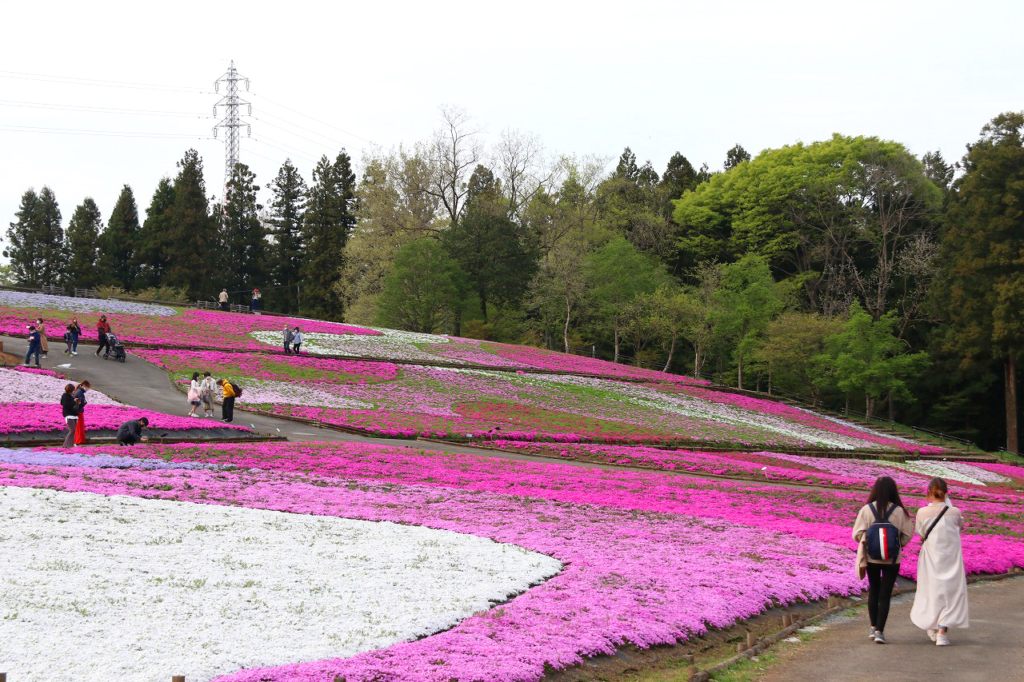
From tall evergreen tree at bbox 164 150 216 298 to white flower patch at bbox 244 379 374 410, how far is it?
64.6m

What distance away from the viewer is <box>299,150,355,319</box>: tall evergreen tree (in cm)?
11112

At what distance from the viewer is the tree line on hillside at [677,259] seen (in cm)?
7119

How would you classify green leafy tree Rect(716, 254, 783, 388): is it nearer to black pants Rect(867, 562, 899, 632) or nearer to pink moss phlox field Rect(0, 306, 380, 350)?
pink moss phlox field Rect(0, 306, 380, 350)

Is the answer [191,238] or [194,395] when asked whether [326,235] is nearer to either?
[191,238]

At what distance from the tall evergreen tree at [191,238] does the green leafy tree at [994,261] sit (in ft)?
260

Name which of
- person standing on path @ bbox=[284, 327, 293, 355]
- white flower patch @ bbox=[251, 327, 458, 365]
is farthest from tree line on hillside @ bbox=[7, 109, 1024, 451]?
person standing on path @ bbox=[284, 327, 293, 355]

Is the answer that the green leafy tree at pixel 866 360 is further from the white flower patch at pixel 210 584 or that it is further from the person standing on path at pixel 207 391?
the white flower patch at pixel 210 584

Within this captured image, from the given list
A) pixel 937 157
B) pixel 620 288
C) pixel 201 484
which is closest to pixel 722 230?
pixel 620 288

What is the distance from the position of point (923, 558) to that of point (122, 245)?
116 meters

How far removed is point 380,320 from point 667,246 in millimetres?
35885

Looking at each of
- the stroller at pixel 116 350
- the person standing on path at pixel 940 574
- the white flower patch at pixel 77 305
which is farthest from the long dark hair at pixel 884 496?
the white flower patch at pixel 77 305

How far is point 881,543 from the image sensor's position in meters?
12.5

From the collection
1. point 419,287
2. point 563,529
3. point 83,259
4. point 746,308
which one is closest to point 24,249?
point 83,259

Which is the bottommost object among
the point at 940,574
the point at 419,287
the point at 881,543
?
the point at 940,574
